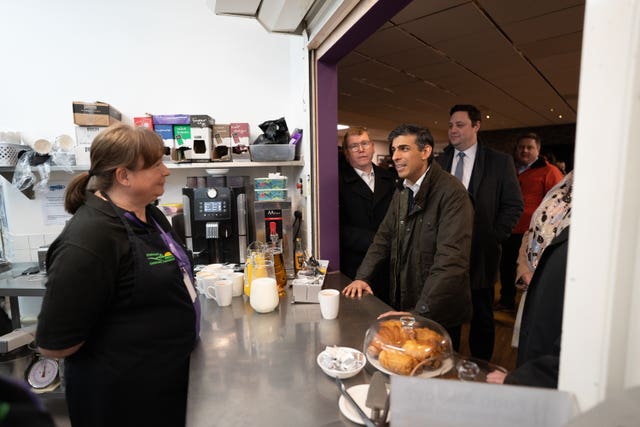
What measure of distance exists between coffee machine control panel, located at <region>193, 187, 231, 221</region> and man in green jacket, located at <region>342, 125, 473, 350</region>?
922 mm

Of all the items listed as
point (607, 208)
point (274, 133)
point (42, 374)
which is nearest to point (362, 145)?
point (274, 133)

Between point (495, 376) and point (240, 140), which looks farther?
point (240, 140)

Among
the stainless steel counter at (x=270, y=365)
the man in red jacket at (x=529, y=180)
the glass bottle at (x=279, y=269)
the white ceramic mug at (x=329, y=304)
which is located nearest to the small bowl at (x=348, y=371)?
the stainless steel counter at (x=270, y=365)

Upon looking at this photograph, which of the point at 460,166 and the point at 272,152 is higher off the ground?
the point at 272,152

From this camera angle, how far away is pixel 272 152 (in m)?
2.38

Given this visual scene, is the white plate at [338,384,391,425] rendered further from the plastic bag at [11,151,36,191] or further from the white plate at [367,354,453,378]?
the plastic bag at [11,151,36,191]

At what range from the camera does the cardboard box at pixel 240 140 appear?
2494mm

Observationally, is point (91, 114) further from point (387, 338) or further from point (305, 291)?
point (387, 338)

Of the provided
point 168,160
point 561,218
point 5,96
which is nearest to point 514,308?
point 561,218

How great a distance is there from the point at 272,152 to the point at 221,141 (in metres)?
0.40

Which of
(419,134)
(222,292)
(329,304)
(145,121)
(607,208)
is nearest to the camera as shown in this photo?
(607,208)

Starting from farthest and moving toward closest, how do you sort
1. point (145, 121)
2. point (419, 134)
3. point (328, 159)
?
point (145, 121) → point (328, 159) → point (419, 134)

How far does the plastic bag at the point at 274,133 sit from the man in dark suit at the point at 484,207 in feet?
3.86

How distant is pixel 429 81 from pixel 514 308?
3.07m
